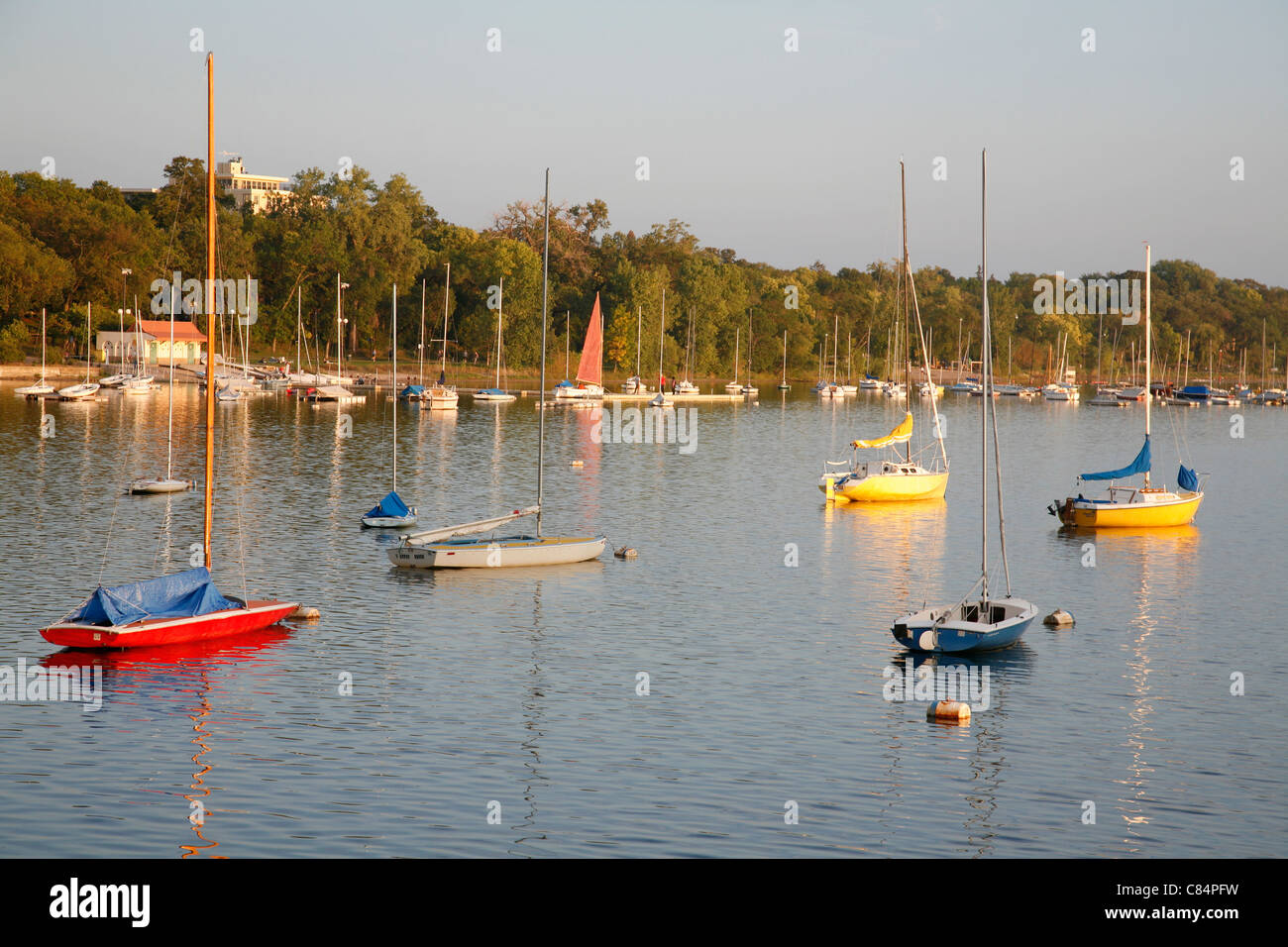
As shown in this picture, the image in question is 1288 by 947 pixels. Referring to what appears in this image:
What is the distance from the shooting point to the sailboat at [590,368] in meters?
140

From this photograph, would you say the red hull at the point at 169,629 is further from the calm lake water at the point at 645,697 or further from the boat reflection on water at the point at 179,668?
the calm lake water at the point at 645,697

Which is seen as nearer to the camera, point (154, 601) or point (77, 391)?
point (154, 601)

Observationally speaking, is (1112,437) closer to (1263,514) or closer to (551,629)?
(1263,514)

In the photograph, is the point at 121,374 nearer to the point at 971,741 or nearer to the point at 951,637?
the point at 951,637

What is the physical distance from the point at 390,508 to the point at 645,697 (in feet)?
95.3

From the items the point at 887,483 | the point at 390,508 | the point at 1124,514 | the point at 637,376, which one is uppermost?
the point at 637,376

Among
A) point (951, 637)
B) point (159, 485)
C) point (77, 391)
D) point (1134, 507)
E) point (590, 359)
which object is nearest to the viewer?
point (951, 637)

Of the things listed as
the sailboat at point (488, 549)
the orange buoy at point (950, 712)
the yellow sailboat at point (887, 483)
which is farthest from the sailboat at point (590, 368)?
the orange buoy at point (950, 712)

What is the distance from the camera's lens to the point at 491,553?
160 feet

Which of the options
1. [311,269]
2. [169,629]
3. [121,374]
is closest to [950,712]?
[169,629]

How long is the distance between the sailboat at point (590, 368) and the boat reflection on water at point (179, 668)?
98.6 meters

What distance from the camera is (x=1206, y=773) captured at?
2819 cm

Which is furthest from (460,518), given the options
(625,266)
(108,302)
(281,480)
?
(625,266)

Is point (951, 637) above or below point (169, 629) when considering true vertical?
below
